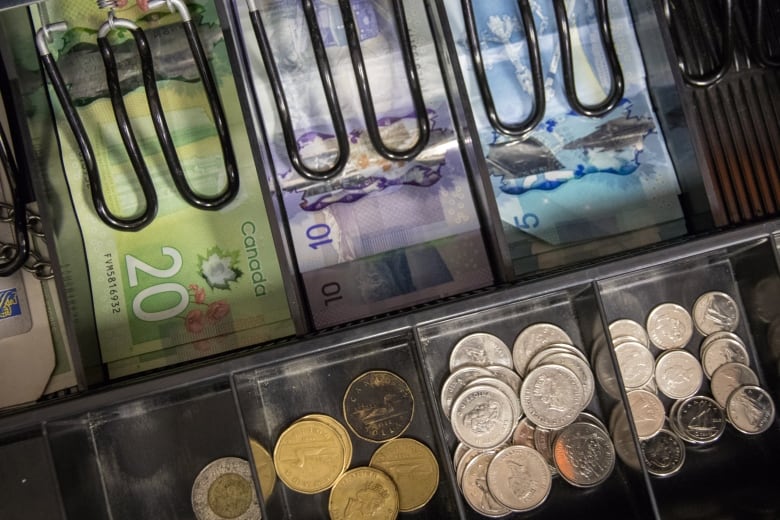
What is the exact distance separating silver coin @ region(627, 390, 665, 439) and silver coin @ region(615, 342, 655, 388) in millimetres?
17

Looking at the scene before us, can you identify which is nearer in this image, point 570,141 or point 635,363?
point 635,363

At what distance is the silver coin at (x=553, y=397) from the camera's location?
0.89 meters

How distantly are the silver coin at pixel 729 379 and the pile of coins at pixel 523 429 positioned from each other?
0.58ft

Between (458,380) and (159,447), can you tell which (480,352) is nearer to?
(458,380)

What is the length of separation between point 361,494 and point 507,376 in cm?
26

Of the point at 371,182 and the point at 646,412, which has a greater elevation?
the point at 371,182

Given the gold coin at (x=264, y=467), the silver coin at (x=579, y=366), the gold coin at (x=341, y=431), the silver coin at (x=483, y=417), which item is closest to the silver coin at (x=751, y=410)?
the silver coin at (x=579, y=366)

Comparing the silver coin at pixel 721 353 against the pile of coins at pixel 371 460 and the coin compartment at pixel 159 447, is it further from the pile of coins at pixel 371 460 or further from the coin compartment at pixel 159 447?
the coin compartment at pixel 159 447

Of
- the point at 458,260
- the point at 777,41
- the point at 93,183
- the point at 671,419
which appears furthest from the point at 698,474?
the point at 93,183

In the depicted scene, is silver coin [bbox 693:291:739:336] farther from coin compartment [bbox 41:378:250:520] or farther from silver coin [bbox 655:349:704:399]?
coin compartment [bbox 41:378:250:520]

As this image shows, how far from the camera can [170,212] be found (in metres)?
1.00

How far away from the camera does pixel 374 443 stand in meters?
0.93

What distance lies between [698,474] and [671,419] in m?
0.09

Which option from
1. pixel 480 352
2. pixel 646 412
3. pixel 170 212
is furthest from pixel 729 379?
pixel 170 212
